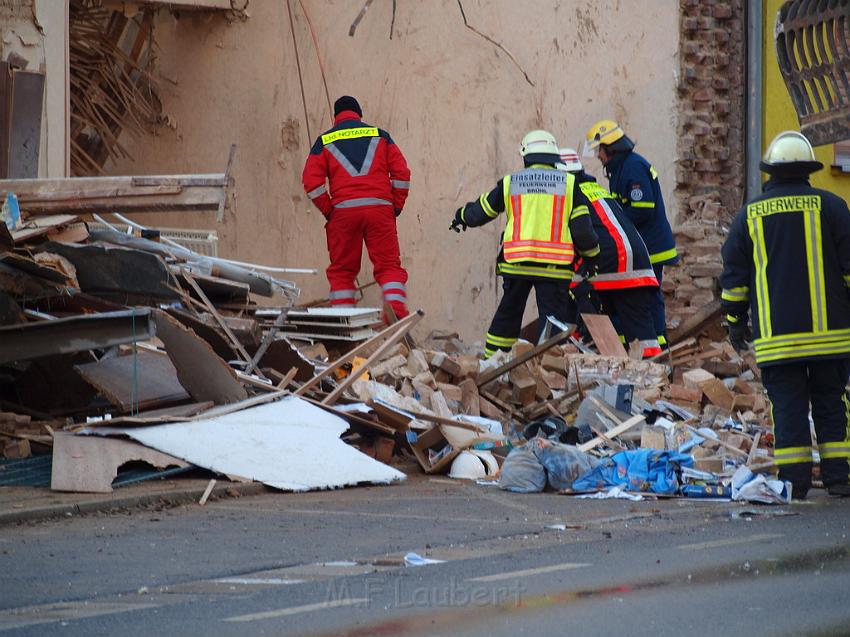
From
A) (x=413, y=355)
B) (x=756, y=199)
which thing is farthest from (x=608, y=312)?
(x=756, y=199)

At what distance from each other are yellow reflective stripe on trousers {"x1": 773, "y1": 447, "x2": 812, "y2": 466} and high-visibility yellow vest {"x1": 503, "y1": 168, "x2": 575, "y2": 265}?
12.2 ft

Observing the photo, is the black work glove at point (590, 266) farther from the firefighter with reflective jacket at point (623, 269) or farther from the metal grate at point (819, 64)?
the metal grate at point (819, 64)

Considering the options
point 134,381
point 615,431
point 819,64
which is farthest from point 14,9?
point 819,64

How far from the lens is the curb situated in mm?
7457

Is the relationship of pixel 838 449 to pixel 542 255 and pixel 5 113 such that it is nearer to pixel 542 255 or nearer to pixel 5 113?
pixel 542 255

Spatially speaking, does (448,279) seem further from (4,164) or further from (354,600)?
(354,600)

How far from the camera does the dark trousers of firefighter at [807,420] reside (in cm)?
827

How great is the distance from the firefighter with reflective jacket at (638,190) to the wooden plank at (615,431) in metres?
3.50

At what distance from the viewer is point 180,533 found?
713cm

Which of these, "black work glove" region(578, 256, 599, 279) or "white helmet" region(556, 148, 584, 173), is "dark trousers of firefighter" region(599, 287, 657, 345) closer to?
"black work glove" region(578, 256, 599, 279)

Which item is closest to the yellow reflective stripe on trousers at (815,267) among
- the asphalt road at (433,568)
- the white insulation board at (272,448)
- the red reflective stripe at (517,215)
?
the asphalt road at (433,568)

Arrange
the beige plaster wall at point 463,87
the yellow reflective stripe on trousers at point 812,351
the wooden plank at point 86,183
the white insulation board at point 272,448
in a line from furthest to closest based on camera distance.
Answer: the beige plaster wall at point 463,87 → the wooden plank at point 86,183 → the white insulation board at point 272,448 → the yellow reflective stripe on trousers at point 812,351

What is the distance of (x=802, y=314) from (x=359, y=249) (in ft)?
18.6

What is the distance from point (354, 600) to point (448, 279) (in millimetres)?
10063
